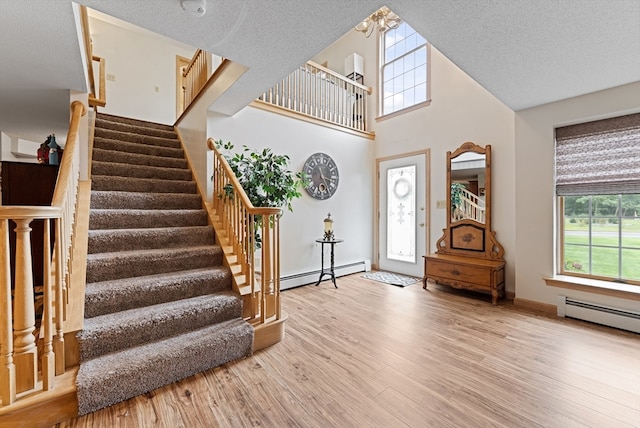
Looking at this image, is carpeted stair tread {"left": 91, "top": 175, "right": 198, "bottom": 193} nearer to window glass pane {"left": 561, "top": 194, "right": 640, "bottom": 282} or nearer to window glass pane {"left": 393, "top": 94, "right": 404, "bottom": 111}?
window glass pane {"left": 393, "top": 94, "right": 404, "bottom": 111}

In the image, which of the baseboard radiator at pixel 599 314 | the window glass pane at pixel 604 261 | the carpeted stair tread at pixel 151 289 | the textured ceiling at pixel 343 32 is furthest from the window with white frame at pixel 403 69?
the carpeted stair tread at pixel 151 289

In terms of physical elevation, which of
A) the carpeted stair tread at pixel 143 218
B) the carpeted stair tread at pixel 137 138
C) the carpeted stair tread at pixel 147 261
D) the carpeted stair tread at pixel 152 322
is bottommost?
the carpeted stair tread at pixel 152 322

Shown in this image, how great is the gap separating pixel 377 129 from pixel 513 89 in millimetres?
2464

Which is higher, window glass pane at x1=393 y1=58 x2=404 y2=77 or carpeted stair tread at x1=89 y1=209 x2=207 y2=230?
window glass pane at x1=393 y1=58 x2=404 y2=77

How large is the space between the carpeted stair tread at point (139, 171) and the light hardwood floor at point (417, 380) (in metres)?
2.32

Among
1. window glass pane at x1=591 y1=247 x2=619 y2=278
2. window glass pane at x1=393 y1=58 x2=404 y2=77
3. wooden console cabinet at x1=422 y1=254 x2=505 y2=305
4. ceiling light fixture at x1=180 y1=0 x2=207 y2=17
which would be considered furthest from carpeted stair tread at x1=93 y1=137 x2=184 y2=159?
window glass pane at x1=591 y1=247 x2=619 y2=278

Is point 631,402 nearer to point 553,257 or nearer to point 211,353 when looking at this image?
point 553,257

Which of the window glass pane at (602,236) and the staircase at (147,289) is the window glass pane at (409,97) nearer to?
the window glass pane at (602,236)

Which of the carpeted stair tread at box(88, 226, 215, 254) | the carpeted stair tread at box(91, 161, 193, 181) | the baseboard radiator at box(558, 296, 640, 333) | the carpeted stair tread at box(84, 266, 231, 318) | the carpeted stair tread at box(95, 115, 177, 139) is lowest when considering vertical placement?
the baseboard radiator at box(558, 296, 640, 333)

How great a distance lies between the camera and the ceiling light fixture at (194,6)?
1.54 m

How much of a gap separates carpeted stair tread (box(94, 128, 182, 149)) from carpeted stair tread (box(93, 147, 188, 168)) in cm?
37

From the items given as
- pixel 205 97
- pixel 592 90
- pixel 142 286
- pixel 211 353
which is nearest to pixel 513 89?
pixel 592 90

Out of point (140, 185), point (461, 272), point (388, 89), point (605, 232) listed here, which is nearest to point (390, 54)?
point (388, 89)

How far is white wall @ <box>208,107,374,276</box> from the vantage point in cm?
356
